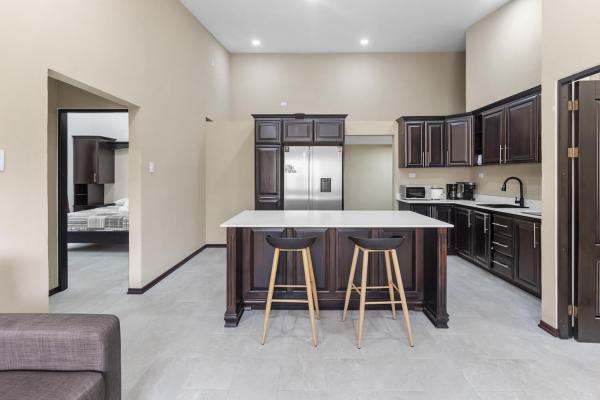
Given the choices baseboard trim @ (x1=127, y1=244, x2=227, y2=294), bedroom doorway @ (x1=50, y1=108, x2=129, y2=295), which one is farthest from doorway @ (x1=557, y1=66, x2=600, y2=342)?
bedroom doorway @ (x1=50, y1=108, x2=129, y2=295)

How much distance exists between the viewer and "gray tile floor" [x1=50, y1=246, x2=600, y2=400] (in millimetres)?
1905

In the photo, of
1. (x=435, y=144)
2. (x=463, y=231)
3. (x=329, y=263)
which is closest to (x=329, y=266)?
(x=329, y=263)

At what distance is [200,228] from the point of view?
5516mm

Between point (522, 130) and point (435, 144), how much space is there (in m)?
1.58

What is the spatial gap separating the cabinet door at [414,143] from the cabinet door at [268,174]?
2249 mm

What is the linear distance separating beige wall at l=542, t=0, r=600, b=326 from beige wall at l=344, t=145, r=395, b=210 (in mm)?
4858

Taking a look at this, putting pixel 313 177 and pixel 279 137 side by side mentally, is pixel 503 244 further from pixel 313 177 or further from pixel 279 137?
pixel 279 137

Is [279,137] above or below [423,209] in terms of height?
above

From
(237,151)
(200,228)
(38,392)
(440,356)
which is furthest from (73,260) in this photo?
(440,356)

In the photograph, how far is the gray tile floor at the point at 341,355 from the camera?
191 cm

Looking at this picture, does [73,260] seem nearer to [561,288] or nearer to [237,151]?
[237,151]

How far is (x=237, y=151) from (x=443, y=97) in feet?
14.0

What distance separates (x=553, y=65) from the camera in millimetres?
2549

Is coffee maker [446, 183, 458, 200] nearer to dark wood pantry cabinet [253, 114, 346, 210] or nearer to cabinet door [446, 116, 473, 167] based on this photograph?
cabinet door [446, 116, 473, 167]
